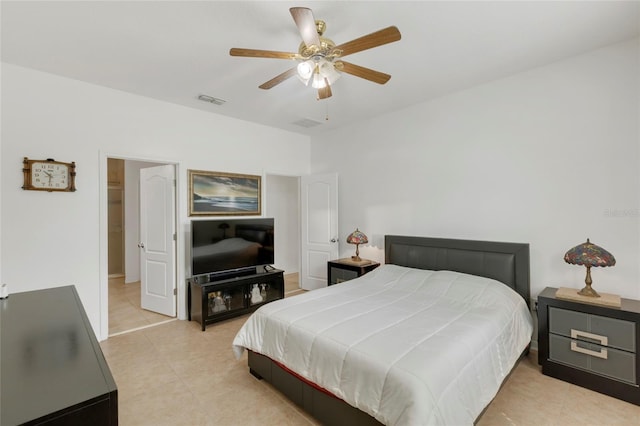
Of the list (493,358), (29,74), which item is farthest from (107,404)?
(29,74)

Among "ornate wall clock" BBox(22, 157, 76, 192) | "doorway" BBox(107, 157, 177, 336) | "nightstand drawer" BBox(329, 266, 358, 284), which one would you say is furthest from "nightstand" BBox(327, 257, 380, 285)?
"doorway" BBox(107, 157, 177, 336)

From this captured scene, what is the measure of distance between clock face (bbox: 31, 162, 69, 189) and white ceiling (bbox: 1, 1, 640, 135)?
3.14ft

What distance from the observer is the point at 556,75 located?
9.46 ft

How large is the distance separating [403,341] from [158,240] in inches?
144

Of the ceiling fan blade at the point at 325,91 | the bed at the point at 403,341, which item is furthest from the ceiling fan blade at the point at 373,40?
the bed at the point at 403,341

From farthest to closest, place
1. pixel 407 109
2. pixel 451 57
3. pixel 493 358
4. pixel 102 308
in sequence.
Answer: pixel 407 109, pixel 102 308, pixel 451 57, pixel 493 358

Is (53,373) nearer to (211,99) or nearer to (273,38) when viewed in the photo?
(273,38)

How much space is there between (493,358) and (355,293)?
4.15 ft

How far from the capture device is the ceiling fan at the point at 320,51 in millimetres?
1769

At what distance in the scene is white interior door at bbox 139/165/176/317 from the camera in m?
4.03

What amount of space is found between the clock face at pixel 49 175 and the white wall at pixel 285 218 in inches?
145

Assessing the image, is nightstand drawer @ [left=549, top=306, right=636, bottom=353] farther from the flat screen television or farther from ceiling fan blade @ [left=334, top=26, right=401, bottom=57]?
the flat screen television

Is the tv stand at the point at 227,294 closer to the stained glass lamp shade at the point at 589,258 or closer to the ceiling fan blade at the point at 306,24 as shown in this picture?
the ceiling fan blade at the point at 306,24

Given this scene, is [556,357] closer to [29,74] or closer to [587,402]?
[587,402]
